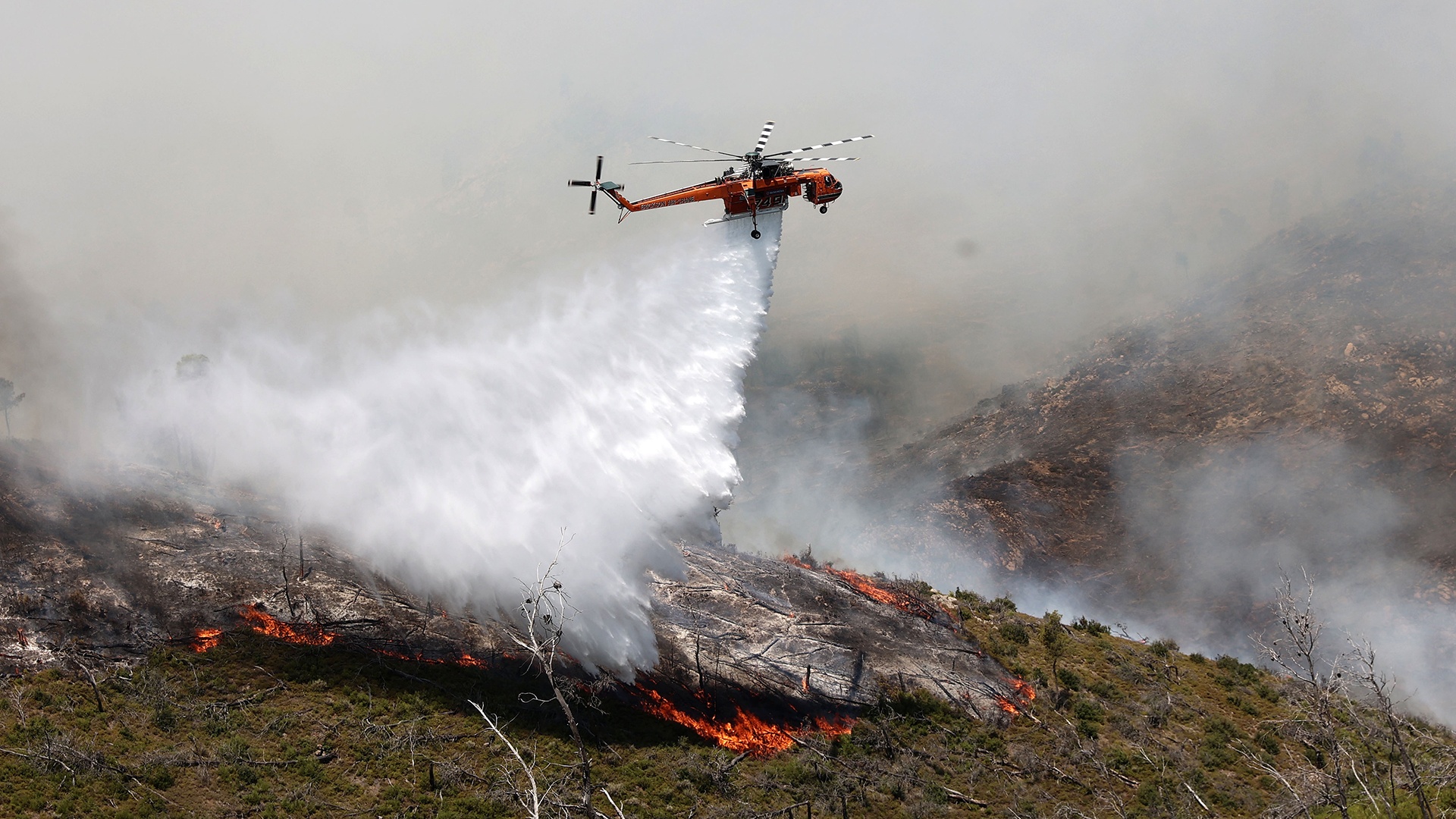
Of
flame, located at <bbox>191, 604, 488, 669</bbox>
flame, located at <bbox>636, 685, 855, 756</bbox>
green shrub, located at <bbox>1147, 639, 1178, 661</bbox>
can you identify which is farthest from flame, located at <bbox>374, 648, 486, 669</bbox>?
green shrub, located at <bbox>1147, 639, 1178, 661</bbox>

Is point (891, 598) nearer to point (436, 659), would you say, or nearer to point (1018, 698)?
point (1018, 698)

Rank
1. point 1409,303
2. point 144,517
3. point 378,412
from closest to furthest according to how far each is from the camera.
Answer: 1. point 144,517
2. point 378,412
3. point 1409,303

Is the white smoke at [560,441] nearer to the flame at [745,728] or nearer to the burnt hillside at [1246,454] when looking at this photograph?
the flame at [745,728]

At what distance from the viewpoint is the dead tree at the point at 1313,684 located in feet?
48.3

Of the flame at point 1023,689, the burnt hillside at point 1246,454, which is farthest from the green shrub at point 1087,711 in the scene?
the burnt hillside at point 1246,454

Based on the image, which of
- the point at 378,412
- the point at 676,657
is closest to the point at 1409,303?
the point at 676,657

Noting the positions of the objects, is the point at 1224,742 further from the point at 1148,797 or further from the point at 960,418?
the point at 960,418

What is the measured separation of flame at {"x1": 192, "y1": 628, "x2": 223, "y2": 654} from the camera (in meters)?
29.7

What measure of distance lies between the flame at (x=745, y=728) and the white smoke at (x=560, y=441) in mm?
2560

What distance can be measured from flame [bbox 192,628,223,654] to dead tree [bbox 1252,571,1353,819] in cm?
3416

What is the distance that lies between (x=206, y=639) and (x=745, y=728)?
21.4 meters

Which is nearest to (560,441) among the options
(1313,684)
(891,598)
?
(891,598)

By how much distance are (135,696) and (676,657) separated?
1940cm

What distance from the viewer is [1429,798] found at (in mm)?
22391
